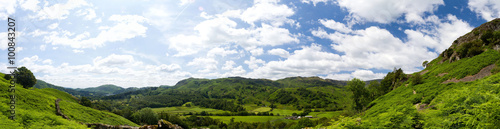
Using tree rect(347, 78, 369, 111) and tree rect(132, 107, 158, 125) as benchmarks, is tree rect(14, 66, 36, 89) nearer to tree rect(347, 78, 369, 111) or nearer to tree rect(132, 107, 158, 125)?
tree rect(132, 107, 158, 125)

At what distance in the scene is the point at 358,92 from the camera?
2454 inches

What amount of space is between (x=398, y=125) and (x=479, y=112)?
13.5 ft

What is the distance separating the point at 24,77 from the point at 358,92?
127 metres

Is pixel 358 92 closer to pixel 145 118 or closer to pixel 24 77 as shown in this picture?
pixel 145 118

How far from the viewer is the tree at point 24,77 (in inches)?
2741

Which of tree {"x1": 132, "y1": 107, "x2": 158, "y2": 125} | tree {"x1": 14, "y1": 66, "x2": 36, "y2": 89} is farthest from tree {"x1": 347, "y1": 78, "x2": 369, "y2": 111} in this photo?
tree {"x1": 14, "y1": 66, "x2": 36, "y2": 89}

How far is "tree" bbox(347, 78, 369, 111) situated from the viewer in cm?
6162

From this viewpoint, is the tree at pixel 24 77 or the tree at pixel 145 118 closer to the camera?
the tree at pixel 24 77

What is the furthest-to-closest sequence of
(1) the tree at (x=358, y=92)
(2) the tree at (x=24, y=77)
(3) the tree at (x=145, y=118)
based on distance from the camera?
(3) the tree at (x=145, y=118)
(2) the tree at (x=24, y=77)
(1) the tree at (x=358, y=92)

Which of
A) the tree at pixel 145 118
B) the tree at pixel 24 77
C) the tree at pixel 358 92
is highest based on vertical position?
the tree at pixel 24 77

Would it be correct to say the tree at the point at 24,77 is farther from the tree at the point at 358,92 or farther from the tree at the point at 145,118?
the tree at the point at 358,92

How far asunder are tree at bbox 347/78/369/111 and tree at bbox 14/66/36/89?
123340 mm

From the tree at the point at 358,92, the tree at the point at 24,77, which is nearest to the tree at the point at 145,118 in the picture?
the tree at the point at 24,77

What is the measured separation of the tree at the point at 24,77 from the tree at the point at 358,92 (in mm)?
123340
